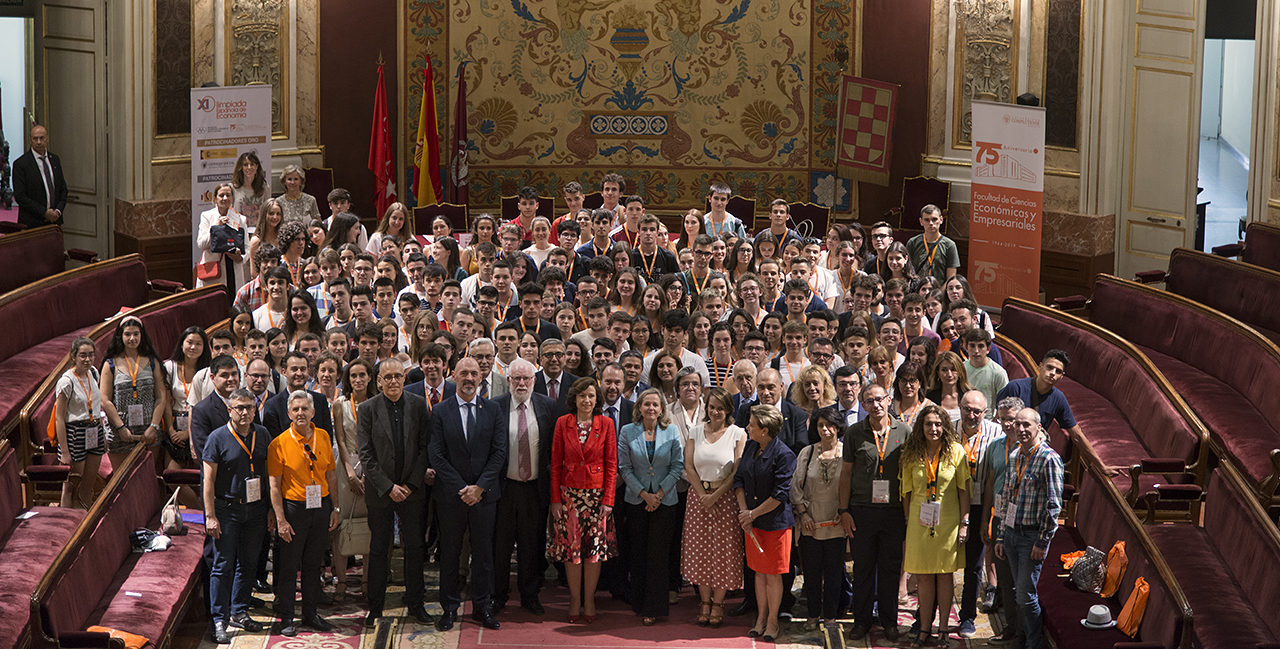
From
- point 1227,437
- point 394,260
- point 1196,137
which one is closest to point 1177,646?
point 1227,437

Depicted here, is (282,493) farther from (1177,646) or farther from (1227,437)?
(1227,437)

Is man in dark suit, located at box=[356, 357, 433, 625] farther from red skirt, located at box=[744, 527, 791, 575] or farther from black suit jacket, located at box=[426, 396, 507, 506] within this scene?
red skirt, located at box=[744, 527, 791, 575]

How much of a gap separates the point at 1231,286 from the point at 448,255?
231 inches

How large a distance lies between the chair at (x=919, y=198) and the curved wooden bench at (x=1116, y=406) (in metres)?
3.12

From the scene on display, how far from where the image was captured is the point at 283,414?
27.4 ft

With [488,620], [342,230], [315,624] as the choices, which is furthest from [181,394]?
[342,230]

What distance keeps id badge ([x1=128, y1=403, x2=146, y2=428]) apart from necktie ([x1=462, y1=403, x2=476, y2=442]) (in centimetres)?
210

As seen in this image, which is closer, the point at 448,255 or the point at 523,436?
the point at 523,436

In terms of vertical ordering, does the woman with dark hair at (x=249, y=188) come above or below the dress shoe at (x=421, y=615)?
above

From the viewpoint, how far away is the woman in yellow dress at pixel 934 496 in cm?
786

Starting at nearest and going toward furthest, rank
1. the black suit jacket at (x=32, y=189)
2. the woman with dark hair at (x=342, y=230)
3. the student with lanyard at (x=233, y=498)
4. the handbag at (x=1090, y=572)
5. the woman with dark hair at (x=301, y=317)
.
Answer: the handbag at (x=1090, y=572) < the student with lanyard at (x=233, y=498) < the woman with dark hair at (x=301, y=317) < the woman with dark hair at (x=342, y=230) < the black suit jacket at (x=32, y=189)

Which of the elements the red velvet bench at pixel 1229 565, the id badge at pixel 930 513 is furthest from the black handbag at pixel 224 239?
the red velvet bench at pixel 1229 565

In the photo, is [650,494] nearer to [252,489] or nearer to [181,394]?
[252,489]

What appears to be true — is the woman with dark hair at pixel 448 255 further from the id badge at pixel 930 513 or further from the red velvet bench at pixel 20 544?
the id badge at pixel 930 513
